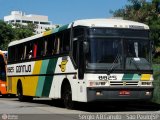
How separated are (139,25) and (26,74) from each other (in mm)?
7923

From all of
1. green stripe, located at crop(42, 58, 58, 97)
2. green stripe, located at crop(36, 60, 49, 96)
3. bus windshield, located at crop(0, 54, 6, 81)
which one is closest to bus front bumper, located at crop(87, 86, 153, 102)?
green stripe, located at crop(42, 58, 58, 97)

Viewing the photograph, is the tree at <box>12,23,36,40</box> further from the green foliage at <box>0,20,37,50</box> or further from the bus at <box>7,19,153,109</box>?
the bus at <box>7,19,153,109</box>

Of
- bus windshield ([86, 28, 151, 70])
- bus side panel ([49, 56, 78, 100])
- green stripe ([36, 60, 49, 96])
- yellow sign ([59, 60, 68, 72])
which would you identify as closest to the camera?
bus windshield ([86, 28, 151, 70])

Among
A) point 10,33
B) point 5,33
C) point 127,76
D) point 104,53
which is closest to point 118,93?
point 127,76

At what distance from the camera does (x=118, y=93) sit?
16.8 meters

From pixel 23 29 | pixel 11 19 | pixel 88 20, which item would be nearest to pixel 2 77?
pixel 88 20

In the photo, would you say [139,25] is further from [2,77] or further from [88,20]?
[2,77]

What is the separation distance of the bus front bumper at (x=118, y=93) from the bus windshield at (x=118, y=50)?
0.70 metres

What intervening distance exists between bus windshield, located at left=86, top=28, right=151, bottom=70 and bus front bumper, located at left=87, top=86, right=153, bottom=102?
2.29ft

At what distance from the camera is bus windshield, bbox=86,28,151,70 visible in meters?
16.7

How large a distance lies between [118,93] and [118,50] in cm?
146

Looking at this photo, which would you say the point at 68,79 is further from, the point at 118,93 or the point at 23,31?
the point at 23,31

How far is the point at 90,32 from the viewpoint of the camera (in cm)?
1700

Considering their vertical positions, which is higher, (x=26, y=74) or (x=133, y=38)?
(x=133, y=38)
